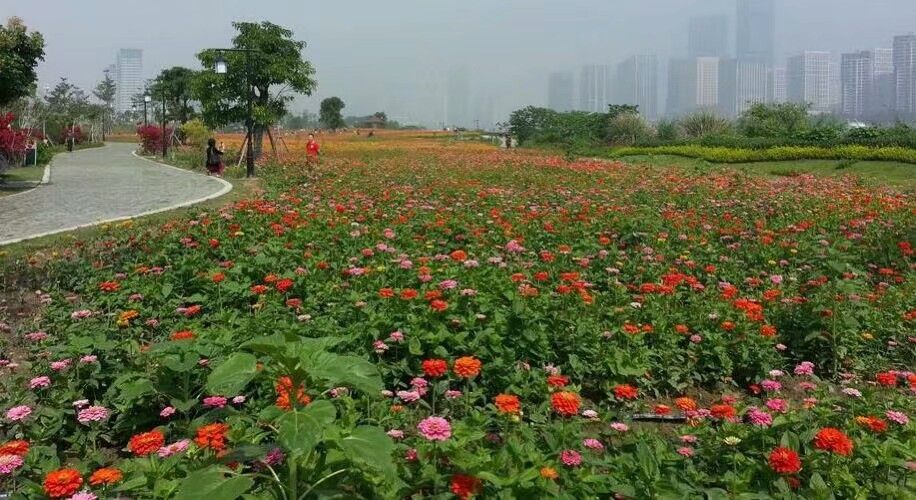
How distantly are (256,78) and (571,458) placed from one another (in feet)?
81.8

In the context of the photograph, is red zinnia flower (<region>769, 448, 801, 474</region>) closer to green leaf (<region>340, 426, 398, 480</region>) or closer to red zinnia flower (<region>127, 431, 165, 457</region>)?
green leaf (<region>340, 426, 398, 480</region>)

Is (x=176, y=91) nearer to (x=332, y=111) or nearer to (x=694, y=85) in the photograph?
(x=332, y=111)

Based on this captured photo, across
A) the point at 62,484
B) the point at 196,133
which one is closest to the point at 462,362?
the point at 62,484

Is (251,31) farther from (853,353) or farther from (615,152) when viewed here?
(853,353)

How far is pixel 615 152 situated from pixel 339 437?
32.6 m

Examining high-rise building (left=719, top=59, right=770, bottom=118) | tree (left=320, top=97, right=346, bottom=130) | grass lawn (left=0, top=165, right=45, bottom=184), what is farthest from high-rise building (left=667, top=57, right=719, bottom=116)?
grass lawn (left=0, top=165, right=45, bottom=184)

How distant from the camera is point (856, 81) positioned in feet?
289

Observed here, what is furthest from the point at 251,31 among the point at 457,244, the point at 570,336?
the point at 570,336

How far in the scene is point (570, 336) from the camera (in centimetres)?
382

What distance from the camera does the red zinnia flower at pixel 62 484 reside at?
1951 millimetres

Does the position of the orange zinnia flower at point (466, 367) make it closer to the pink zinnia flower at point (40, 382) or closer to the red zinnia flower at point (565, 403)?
the red zinnia flower at point (565, 403)

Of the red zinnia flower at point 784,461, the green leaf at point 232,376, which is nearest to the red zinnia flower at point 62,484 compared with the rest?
the green leaf at point 232,376

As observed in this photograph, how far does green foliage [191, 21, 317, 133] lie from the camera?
994 inches

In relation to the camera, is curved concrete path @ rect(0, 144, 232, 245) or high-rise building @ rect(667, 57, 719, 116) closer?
curved concrete path @ rect(0, 144, 232, 245)
